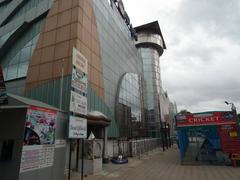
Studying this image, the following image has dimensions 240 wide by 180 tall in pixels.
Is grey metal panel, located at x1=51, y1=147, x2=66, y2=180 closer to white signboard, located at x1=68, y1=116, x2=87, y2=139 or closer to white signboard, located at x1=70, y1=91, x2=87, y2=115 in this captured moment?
white signboard, located at x1=68, y1=116, x2=87, y2=139

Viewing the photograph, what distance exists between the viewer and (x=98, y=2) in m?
22.0

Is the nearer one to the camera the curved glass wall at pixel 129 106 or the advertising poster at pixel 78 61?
the advertising poster at pixel 78 61

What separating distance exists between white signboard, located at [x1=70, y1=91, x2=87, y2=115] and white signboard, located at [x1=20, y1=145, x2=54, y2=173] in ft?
7.44

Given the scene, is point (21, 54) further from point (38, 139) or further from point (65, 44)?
point (38, 139)

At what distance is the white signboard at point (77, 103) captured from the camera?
7975 mm

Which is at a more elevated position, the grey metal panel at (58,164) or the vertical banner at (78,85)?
the vertical banner at (78,85)

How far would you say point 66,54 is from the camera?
52.3ft

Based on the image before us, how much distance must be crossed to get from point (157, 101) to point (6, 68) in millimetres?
30024

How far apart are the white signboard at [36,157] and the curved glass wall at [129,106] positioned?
13.3 metres

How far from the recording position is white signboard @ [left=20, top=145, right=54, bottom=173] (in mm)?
7348

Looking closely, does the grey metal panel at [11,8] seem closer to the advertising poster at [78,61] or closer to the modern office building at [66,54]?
the modern office building at [66,54]

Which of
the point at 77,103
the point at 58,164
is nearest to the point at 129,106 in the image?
the point at 58,164

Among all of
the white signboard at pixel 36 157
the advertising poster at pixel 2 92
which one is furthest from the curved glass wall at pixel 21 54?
the white signboard at pixel 36 157

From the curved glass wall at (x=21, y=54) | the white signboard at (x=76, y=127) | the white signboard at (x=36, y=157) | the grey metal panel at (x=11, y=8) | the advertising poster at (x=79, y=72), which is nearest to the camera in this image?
the white signboard at (x=36, y=157)
